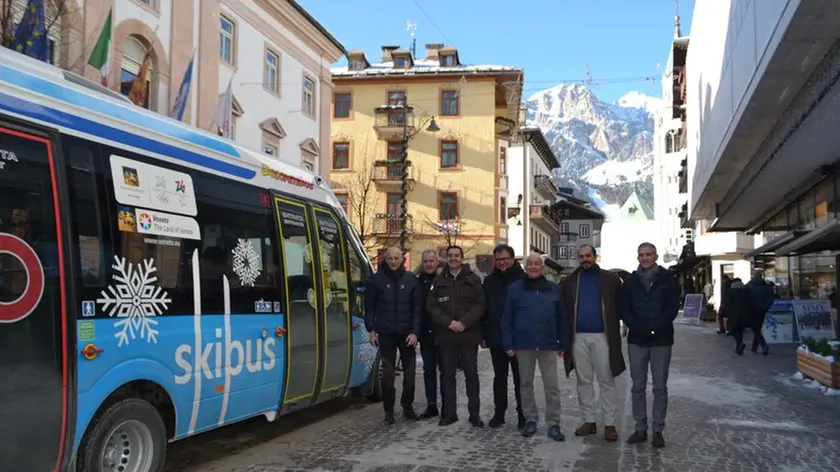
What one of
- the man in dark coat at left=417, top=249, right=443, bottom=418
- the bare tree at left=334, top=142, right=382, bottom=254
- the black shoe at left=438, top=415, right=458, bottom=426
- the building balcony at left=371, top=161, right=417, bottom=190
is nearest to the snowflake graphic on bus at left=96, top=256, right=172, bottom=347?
the man in dark coat at left=417, top=249, right=443, bottom=418

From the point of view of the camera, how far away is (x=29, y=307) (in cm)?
418

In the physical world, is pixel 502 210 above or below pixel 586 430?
above

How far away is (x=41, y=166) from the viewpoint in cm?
444

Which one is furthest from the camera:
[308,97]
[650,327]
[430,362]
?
[308,97]

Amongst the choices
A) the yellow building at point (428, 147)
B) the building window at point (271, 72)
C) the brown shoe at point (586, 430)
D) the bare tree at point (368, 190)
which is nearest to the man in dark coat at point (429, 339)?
the brown shoe at point (586, 430)

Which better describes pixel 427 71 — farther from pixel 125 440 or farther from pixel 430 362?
pixel 125 440

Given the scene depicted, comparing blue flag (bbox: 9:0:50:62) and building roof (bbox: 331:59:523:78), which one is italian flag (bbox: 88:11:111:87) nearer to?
blue flag (bbox: 9:0:50:62)

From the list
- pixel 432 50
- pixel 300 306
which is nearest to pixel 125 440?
pixel 300 306

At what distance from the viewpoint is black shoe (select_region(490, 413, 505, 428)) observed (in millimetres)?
7754

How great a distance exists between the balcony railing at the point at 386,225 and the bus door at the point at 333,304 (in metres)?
33.6

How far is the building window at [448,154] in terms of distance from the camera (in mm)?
43188

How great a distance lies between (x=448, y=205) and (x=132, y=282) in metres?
38.4

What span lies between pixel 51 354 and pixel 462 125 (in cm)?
3947

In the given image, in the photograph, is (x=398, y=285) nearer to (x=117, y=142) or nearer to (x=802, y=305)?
(x=117, y=142)
